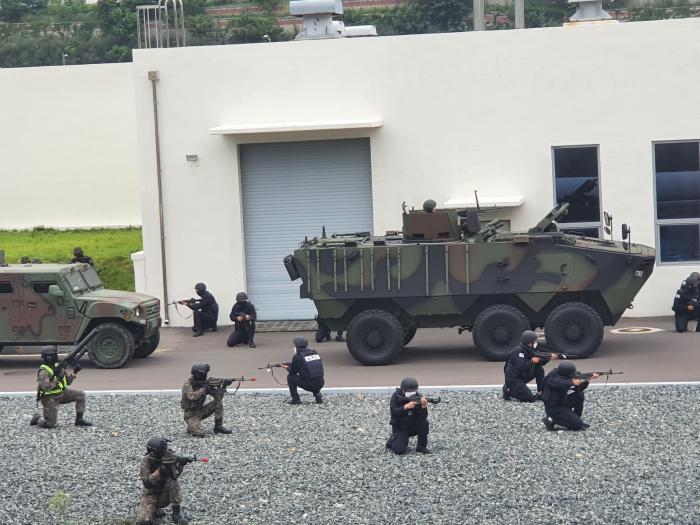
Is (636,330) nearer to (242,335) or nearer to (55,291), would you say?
(242,335)

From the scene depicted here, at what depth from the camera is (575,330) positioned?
19.8 m

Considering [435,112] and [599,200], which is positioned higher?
[435,112]

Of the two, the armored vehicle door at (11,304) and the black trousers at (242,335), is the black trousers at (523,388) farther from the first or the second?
the armored vehicle door at (11,304)

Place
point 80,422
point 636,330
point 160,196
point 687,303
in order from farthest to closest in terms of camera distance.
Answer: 1. point 160,196
2. point 636,330
3. point 687,303
4. point 80,422

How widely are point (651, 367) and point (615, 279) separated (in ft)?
5.16

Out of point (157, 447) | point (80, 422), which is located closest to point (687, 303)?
point (80, 422)

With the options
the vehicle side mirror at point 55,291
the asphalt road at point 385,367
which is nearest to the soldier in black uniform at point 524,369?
the asphalt road at point 385,367

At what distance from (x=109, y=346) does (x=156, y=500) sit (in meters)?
8.44

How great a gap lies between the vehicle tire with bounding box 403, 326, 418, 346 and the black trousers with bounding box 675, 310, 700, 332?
4385mm

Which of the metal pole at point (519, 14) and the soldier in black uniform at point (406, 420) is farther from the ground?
the metal pole at point (519, 14)

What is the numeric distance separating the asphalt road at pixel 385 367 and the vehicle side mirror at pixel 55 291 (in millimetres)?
1254

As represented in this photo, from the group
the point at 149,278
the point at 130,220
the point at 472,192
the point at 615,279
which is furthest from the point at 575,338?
the point at 130,220

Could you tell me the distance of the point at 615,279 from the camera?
19891 mm

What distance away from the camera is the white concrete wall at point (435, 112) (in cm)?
2388
